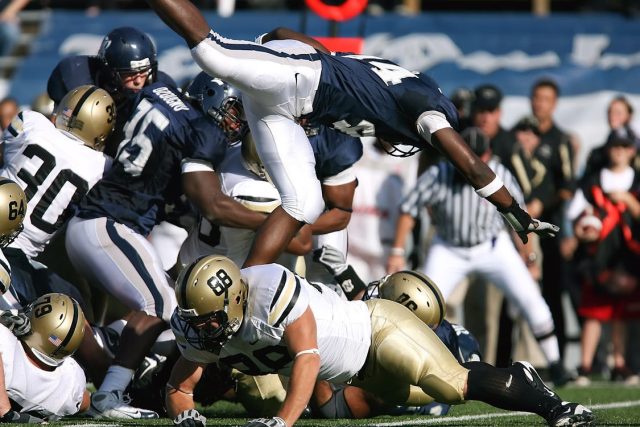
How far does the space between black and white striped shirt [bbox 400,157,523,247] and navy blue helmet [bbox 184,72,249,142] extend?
218 centimetres

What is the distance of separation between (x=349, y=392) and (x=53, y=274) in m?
1.67

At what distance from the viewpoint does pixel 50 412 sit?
5.11 metres

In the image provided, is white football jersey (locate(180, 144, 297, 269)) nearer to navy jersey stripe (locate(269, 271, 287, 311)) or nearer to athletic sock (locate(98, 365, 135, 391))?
athletic sock (locate(98, 365, 135, 391))

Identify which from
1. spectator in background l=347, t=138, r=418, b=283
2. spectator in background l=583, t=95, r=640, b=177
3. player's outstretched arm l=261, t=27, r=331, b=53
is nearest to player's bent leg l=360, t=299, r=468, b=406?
player's outstretched arm l=261, t=27, r=331, b=53

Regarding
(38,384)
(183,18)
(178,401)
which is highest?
(183,18)

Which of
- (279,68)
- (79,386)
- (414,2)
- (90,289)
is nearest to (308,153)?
(279,68)

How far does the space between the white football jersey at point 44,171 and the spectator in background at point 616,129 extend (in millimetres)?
4189

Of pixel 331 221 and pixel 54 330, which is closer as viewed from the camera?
pixel 54 330

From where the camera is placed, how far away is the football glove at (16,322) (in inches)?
196

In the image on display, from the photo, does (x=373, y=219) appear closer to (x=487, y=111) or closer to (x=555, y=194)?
(x=487, y=111)

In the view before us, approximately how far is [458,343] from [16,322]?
2.09 meters

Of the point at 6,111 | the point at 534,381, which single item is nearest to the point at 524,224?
the point at 534,381

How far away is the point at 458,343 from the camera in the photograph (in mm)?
5824

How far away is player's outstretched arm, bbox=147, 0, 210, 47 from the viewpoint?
4738mm
